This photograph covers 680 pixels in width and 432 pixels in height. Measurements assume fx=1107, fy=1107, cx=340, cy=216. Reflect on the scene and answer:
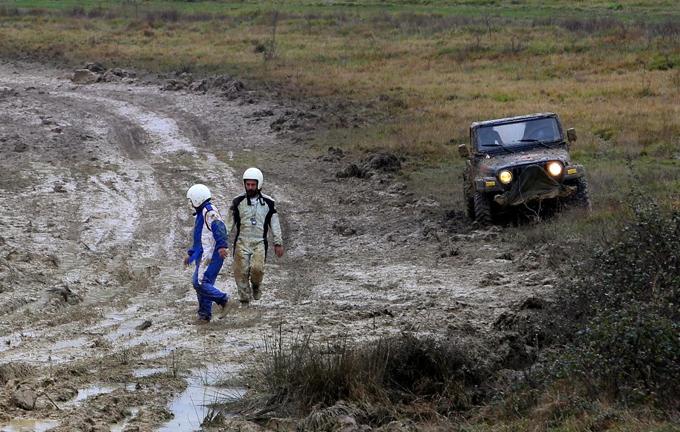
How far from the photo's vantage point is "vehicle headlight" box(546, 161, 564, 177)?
1494cm

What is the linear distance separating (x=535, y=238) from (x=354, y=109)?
14604 mm

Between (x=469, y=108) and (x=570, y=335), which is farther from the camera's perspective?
(x=469, y=108)

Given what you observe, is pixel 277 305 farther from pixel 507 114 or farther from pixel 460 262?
pixel 507 114

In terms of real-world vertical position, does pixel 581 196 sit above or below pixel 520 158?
below

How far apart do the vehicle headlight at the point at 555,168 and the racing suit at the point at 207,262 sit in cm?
539

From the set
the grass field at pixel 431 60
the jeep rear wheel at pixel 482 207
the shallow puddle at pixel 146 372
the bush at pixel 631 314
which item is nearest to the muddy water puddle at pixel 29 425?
the shallow puddle at pixel 146 372

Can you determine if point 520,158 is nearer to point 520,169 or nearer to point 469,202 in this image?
point 520,169

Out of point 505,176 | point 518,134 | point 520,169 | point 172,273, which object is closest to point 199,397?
point 172,273

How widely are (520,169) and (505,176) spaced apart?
0.22 m

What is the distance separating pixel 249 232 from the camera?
11.9m

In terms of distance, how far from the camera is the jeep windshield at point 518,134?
15.9 metres

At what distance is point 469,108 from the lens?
90.4 ft

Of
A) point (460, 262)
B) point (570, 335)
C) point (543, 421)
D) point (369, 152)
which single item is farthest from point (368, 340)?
point (369, 152)

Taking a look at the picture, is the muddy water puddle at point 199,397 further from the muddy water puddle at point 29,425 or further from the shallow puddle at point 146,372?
the muddy water puddle at point 29,425
